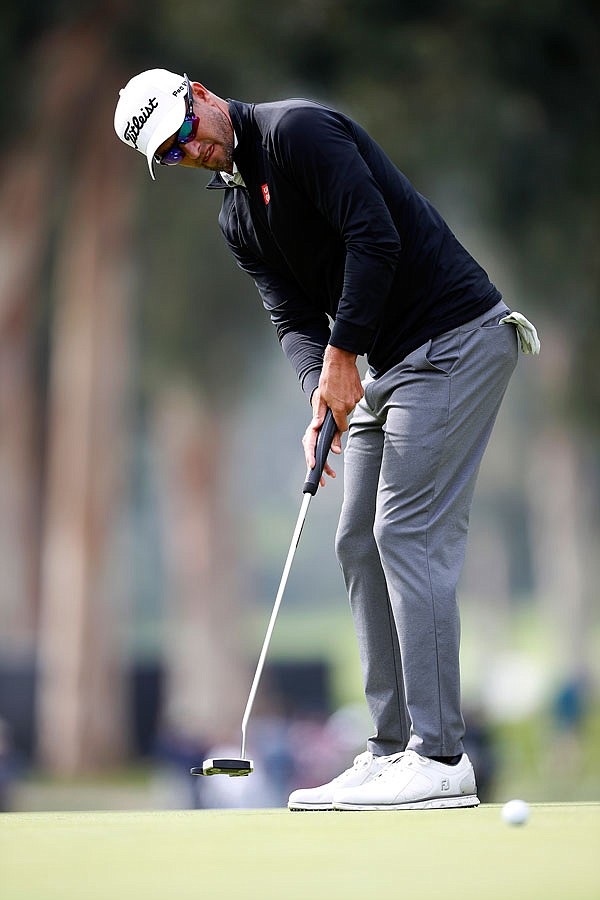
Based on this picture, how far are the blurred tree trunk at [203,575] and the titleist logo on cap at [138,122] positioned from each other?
59.6 feet

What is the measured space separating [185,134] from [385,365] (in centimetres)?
88

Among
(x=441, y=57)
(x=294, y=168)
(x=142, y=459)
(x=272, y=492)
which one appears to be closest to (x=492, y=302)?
(x=294, y=168)

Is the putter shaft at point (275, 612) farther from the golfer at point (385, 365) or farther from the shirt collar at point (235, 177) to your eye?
the shirt collar at point (235, 177)

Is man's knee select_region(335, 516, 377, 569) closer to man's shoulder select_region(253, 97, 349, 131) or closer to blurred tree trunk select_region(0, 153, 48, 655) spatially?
man's shoulder select_region(253, 97, 349, 131)

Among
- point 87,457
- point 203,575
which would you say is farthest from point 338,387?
point 203,575

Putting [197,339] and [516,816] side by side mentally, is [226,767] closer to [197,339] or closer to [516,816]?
[516,816]

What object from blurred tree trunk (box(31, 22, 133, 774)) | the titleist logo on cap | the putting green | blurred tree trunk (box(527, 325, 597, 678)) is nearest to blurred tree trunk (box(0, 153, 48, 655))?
blurred tree trunk (box(31, 22, 133, 774))

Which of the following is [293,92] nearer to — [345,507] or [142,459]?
[345,507]

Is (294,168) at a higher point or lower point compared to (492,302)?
higher

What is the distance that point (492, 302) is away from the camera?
486 cm

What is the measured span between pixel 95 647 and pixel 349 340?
16344 millimetres

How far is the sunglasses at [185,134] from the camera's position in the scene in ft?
15.2

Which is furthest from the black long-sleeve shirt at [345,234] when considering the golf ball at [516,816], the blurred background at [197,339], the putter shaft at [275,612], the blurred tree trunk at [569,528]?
the blurred tree trunk at [569,528]

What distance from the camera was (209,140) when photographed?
15.4 ft
